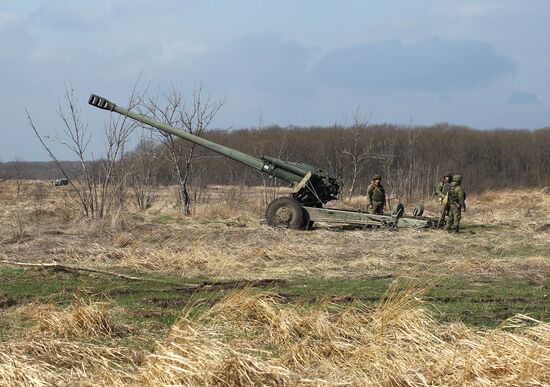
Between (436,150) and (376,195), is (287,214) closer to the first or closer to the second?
(376,195)

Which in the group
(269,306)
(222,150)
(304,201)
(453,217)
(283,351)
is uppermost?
(222,150)

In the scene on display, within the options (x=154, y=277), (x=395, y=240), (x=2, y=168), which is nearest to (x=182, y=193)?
Result: (x=395, y=240)

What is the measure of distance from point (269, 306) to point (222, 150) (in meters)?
11.8

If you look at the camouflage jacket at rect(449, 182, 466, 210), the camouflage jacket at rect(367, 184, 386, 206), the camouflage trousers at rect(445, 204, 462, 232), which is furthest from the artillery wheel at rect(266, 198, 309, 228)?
the camouflage jacket at rect(449, 182, 466, 210)

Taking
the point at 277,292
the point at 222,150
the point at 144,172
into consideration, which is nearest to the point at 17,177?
the point at 144,172

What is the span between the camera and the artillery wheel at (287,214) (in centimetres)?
1834

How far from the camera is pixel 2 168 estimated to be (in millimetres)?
65438

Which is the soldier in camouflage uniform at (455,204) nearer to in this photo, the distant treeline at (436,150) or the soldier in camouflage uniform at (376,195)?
the soldier in camouflage uniform at (376,195)

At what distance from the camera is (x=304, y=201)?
18969 mm

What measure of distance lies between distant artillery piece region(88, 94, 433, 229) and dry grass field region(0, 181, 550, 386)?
445mm

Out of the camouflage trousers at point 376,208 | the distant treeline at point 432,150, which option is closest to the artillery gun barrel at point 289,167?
the camouflage trousers at point 376,208

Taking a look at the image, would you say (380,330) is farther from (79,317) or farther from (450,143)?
(450,143)

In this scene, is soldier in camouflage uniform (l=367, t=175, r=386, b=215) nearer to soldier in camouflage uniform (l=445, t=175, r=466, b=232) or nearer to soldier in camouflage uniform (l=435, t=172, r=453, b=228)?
soldier in camouflage uniform (l=435, t=172, r=453, b=228)

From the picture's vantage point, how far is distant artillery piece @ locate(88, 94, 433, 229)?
18453 mm
